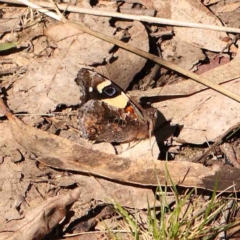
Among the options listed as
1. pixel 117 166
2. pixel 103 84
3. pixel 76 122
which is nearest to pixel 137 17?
pixel 103 84

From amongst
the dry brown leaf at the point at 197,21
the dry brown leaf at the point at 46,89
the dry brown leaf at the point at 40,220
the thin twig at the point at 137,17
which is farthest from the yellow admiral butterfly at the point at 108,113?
the dry brown leaf at the point at 197,21

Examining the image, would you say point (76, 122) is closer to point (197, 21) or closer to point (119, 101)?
point (119, 101)

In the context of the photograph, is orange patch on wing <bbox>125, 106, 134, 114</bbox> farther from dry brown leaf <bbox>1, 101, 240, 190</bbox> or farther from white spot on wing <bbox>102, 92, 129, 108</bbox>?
dry brown leaf <bbox>1, 101, 240, 190</bbox>

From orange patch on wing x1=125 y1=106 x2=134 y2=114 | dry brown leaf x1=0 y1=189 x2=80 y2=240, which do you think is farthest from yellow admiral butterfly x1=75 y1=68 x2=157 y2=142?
dry brown leaf x1=0 y1=189 x2=80 y2=240

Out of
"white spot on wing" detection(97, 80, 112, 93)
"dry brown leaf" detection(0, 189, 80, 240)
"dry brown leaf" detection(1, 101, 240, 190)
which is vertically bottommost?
"dry brown leaf" detection(0, 189, 80, 240)

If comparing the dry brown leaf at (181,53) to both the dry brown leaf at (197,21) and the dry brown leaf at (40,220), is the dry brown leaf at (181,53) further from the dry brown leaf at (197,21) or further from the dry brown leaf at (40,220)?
the dry brown leaf at (40,220)

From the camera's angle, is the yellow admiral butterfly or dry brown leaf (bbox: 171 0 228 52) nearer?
the yellow admiral butterfly
